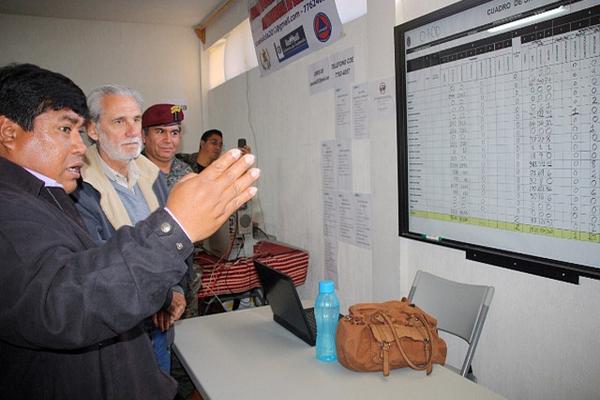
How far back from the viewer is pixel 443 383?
1.31m

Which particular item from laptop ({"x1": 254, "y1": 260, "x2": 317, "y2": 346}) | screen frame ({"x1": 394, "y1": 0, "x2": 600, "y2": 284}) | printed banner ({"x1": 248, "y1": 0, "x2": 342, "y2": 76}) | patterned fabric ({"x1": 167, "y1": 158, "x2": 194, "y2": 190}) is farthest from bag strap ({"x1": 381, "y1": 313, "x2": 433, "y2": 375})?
patterned fabric ({"x1": 167, "y1": 158, "x2": 194, "y2": 190})

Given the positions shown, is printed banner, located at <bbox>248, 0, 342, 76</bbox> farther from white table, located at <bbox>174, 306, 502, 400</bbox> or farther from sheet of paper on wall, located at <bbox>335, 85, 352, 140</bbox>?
white table, located at <bbox>174, 306, 502, 400</bbox>

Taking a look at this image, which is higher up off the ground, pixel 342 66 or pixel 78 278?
pixel 342 66

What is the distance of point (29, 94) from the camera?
1004mm

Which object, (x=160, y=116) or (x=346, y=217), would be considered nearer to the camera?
(x=346, y=217)

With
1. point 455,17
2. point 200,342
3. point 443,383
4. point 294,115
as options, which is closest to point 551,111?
point 455,17

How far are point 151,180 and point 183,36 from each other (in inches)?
164

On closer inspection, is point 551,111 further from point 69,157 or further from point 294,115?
point 294,115

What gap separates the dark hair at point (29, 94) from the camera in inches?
38.9

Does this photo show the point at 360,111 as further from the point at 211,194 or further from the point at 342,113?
the point at 211,194

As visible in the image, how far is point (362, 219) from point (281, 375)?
4.79 ft

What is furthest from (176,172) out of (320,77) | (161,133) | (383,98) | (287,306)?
(287,306)

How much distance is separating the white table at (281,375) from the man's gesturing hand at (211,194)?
28.7 inches

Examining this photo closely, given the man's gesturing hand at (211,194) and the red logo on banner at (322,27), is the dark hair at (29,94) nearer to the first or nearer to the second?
the man's gesturing hand at (211,194)
